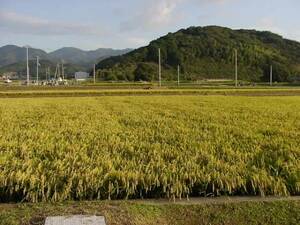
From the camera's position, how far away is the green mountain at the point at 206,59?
99.6 metres

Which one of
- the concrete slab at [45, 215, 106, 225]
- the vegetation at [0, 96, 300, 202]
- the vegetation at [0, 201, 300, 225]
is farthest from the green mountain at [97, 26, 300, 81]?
the concrete slab at [45, 215, 106, 225]

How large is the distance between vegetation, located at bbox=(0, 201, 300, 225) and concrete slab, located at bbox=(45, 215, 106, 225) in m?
0.11

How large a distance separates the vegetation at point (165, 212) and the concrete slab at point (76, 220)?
11cm

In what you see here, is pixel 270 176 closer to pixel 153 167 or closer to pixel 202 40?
pixel 153 167

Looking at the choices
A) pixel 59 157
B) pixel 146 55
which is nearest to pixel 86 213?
pixel 59 157

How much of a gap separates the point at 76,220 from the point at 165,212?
843 mm

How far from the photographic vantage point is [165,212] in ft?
14.5

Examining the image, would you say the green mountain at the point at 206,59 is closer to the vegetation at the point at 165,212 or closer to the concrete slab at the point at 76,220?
the vegetation at the point at 165,212

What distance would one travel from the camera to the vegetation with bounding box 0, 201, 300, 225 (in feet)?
13.9

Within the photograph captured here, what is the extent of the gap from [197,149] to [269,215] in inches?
110

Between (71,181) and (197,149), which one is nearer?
(71,181)

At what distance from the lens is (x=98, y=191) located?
4.86 meters

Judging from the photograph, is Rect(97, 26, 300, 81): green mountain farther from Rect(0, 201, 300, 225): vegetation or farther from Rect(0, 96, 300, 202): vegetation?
Rect(0, 201, 300, 225): vegetation

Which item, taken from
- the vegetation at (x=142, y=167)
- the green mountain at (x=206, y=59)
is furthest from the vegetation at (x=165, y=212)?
the green mountain at (x=206, y=59)
